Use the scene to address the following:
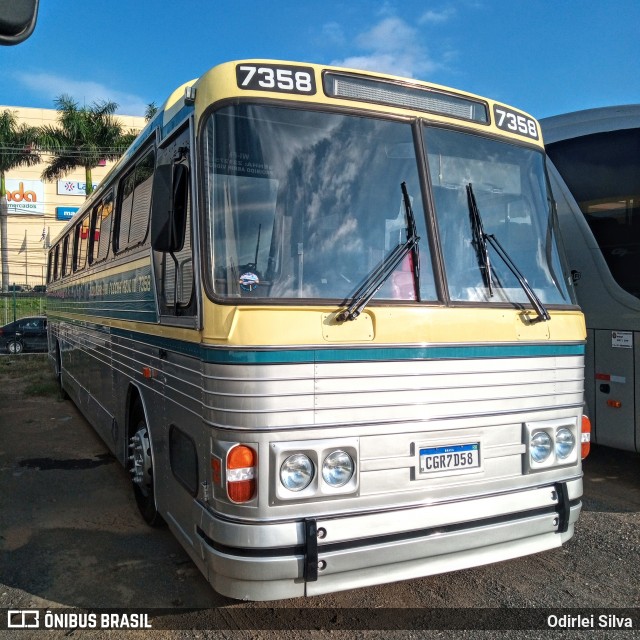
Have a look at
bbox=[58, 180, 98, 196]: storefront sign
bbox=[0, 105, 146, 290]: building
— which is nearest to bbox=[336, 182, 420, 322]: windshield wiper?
bbox=[0, 105, 146, 290]: building

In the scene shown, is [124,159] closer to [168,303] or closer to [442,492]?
[168,303]

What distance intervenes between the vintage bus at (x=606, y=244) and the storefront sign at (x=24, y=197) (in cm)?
5171

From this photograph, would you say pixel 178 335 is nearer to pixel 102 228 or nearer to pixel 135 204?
pixel 135 204

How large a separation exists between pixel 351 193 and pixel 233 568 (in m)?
2.11

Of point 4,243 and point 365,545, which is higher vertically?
point 4,243

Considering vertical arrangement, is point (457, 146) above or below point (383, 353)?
above

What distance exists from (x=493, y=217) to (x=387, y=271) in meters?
0.97

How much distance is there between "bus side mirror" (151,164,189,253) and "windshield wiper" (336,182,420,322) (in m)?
1.06

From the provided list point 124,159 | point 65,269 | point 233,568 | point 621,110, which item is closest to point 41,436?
point 65,269

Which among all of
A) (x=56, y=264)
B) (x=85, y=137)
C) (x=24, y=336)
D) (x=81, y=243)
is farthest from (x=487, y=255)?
(x=85, y=137)

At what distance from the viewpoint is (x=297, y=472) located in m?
3.05

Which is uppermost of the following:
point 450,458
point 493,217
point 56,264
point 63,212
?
point 63,212

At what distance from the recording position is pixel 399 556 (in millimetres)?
3197

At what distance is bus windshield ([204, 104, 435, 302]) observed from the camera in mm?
3238
